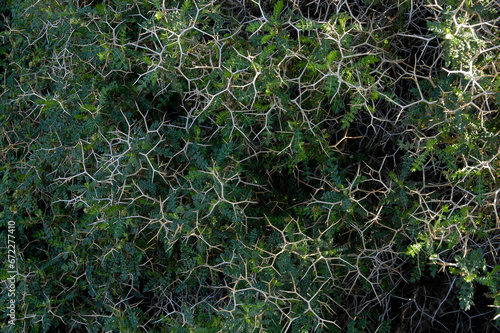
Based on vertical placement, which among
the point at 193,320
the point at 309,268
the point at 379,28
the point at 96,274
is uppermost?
the point at 379,28

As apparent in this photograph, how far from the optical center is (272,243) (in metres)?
1.84

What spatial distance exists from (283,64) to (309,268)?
0.80 meters

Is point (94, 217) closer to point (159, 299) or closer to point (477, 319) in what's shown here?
point (159, 299)

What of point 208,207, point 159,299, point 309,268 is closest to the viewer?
point 309,268

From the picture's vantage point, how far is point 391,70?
2.01 m

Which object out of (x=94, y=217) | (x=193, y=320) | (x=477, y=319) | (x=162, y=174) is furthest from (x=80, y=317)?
(x=477, y=319)

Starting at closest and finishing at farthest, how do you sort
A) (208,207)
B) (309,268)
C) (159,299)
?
(309,268)
(208,207)
(159,299)

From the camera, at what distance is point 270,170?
2.03 meters

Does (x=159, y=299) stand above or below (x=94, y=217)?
below

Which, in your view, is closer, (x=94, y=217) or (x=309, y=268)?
(x=309, y=268)

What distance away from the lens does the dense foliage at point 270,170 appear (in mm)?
1694

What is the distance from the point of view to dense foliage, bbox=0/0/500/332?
1694 millimetres

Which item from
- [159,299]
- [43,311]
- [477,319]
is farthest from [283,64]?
[43,311]

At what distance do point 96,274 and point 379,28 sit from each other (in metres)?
1.64
